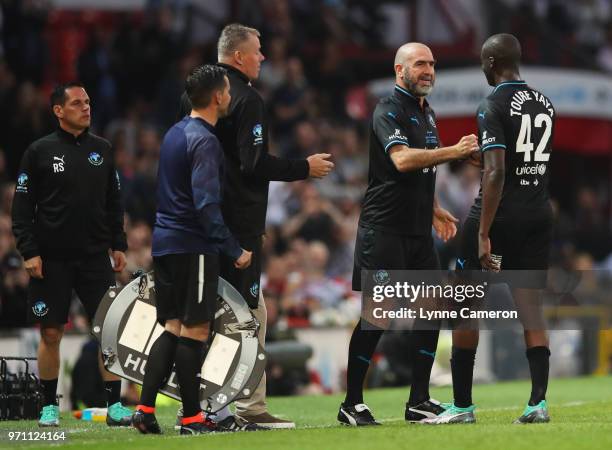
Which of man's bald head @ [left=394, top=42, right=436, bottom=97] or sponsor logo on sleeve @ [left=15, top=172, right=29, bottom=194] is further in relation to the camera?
sponsor logo on sleeve @ [left=15, top=172, right=29, bottom=194]

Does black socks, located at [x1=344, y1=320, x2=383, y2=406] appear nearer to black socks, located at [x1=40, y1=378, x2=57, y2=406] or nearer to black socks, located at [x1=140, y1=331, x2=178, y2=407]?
black socks, located at [x1=140, y1=331, x2=178, y2=407]

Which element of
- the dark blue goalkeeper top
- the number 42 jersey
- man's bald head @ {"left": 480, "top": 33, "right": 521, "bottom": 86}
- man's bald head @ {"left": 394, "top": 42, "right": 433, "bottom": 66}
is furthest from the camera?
man's bald head @ {"left": 394, "top": 42, "right": 433, "bottom": 66}

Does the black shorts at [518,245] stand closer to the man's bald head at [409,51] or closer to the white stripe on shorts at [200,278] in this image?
the man's bald head at [409,51]

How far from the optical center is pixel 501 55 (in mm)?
9164

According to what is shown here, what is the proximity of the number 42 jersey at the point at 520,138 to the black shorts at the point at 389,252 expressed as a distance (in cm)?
43

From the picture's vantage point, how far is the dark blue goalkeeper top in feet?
27.7

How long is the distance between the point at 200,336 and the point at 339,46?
1523cm

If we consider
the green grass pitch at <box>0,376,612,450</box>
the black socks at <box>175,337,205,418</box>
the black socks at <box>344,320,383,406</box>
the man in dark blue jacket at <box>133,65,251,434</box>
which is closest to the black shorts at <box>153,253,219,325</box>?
the man in dark blue jacket at <box>133,65,251,434</box>

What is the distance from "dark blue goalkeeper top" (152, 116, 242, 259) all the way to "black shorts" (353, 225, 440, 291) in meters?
1.07

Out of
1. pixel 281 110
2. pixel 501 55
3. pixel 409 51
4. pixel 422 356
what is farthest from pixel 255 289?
pixel 281 110

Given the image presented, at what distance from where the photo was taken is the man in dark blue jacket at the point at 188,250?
8.52m

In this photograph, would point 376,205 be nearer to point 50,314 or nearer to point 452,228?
point 452,228

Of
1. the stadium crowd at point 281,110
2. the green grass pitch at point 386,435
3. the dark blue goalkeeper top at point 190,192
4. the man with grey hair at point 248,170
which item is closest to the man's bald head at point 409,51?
the man with grey hair at point 248,170

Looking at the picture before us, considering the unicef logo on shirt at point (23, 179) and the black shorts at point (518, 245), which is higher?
the unicef logo on shirt at point (23, 179)
